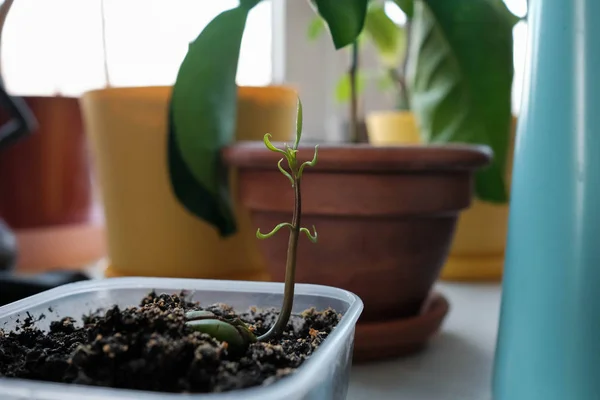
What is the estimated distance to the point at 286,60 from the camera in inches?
37.7

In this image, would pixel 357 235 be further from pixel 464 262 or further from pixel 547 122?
pixel 464 262

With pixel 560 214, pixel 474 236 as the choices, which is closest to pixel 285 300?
pixel 560 214

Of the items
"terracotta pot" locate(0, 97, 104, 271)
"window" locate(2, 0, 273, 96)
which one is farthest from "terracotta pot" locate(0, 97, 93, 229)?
"window" locate(2, 0, 273, 96)

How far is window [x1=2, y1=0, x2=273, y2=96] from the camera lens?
802 millimetres

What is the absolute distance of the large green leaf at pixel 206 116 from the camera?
0.41 meters

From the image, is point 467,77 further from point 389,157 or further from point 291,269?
point 291,269

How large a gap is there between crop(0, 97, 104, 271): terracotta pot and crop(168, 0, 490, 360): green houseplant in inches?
13.2

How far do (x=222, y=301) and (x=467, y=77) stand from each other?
0.28 m

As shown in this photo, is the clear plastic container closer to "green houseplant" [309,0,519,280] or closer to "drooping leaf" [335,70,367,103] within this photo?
"green houseplant" [309,0,519,280]

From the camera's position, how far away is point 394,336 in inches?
15.6

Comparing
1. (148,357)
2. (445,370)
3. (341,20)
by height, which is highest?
(341,20)

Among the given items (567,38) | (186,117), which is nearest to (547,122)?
(567,38)

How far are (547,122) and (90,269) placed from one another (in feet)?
1.96

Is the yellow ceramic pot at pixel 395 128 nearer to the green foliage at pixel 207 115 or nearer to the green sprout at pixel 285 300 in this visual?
the green foliage at pixel 207 115
